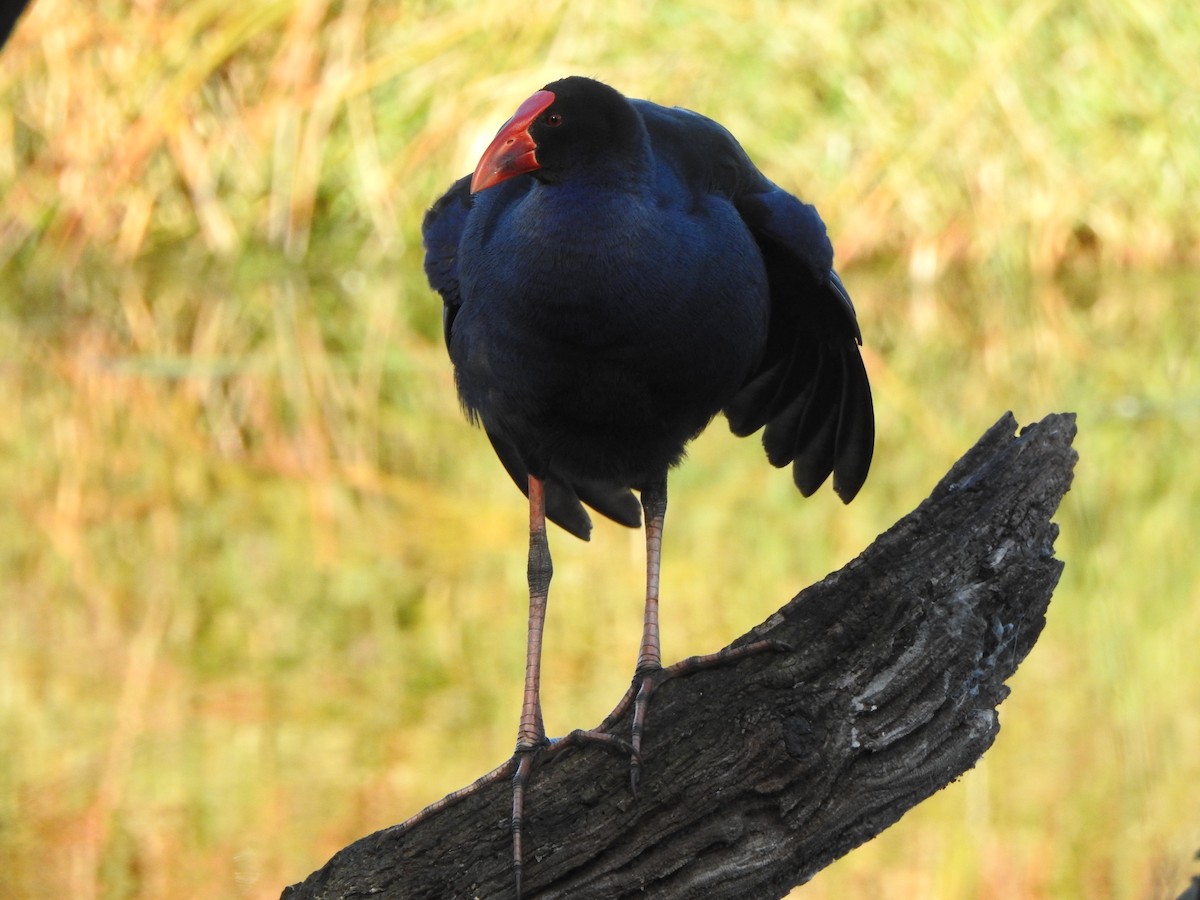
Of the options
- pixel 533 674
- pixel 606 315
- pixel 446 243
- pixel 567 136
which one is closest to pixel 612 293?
pixel 606 315

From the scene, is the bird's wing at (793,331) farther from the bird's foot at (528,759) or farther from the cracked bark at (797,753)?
the bird's foot at (528,759)

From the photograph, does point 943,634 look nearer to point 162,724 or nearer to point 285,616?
point 162,724

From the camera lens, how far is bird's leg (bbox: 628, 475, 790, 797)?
91.7 inches

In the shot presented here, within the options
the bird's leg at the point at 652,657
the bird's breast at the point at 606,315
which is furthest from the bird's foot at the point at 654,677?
the bird's breast at the point at 606,315

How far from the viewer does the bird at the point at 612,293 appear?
7.88ft

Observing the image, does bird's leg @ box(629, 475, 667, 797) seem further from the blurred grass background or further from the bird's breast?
the blurred grass background

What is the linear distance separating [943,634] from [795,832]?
295mm

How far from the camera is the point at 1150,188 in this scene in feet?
28.6

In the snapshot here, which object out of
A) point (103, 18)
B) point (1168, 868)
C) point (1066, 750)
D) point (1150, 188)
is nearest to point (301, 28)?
point (103, 18)

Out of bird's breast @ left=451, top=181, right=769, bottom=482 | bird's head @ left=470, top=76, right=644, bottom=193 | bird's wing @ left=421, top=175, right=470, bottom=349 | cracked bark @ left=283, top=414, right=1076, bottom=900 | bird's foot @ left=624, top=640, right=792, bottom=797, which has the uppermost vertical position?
bird's wing @ left=421, top=175, right=470, bottom=349

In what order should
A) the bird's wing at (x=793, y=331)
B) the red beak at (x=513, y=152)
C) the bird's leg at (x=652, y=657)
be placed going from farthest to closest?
the bird's wing at (x=793, y=331)
the red beak at (x=513, y=152)
the bird's leg at (x=652, y=657)

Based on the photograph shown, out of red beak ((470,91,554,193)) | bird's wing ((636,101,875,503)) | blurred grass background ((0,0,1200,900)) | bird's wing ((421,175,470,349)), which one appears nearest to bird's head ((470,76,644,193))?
red beak ((470,91,554,193))

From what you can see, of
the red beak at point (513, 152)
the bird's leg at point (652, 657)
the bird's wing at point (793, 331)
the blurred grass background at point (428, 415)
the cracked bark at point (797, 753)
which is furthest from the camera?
the blurred grass background at point (428, 415)

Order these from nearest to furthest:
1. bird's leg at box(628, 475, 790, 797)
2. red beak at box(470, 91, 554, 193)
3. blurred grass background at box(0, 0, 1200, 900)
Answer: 1. bird's leg at box(628, 475, 790, 797)
2. red beak at box(470, 91, 554, 193)
3. blurred grass background at box(0, 0, 1200, 900)
